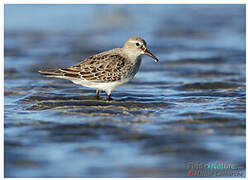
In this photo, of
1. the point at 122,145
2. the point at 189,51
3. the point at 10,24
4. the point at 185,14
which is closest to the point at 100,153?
the point at 122,145

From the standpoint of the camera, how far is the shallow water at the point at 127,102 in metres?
7.26

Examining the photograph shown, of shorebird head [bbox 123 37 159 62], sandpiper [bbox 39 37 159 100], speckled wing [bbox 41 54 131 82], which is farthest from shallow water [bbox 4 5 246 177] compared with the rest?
shorebird head [bbox 123 37 159 62]

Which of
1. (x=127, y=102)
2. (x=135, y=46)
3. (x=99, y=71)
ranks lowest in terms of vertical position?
(x=127, y=102)

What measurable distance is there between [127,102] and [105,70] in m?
0.88

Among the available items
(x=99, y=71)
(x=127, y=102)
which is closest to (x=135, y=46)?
(x=99, y=71)

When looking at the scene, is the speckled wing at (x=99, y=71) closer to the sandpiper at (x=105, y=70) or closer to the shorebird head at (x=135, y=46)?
the sandpiper at (x=105, y=70)

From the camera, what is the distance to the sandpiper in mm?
10391

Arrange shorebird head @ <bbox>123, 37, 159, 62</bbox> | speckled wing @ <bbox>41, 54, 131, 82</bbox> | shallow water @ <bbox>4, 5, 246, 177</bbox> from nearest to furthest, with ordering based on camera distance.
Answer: shallow water @ <bbox>4, 5, 246, 177</bbox> < speckled wing @ <bbox>41, 54, 131, 82</bbox> < shorebird head @ <bbox>123, 37, 159, 62</bbox>

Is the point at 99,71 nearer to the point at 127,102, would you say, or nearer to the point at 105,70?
the point at 105,70

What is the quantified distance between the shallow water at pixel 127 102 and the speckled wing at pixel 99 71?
1.93 ft

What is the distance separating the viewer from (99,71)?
10422 millimetres

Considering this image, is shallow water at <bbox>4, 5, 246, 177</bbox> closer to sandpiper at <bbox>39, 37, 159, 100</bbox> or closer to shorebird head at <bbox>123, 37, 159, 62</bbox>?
sandpiper at <bbox>39, 37, 159, 100</bbox>

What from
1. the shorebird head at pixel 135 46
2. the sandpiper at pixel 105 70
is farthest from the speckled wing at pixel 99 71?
the shorebird head at pixel 135 46

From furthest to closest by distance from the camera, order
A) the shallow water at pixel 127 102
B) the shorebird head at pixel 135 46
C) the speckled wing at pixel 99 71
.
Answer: the shorebird head at pixel 135 46, the speckled wing at pixel 99 71, the shallow water at pixel 127 102
